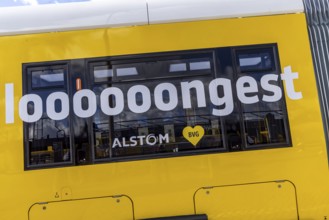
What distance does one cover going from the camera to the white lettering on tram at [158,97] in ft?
12.6

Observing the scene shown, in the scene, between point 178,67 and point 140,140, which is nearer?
point 140,140

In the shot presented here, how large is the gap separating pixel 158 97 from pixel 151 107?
0.13 meters

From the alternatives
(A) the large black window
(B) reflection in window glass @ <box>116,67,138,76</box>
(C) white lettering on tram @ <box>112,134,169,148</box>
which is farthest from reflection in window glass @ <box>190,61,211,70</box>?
(C) white lettering on tram @ <box>112,134,169,148</box>

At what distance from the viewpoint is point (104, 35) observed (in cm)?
397

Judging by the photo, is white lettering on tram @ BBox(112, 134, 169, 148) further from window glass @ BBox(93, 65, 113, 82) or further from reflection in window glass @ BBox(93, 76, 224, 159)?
window glass @ BBox(93, 65, 113, 82)

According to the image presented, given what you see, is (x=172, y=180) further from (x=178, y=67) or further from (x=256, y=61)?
(x=256, y=61)

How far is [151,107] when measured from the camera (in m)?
3.88

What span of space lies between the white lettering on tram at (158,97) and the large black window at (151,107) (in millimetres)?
10

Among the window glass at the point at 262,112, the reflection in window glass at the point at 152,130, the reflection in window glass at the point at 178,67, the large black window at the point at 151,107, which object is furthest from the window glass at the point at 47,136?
the window glass at the point at 262,112

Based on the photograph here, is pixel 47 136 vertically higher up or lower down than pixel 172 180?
higher up

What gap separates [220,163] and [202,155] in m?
0.20

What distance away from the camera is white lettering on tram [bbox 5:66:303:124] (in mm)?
3834

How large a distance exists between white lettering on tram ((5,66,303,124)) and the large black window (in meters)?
0.01

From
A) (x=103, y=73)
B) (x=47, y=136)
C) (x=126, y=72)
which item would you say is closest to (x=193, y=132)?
(x=126, y=72)
